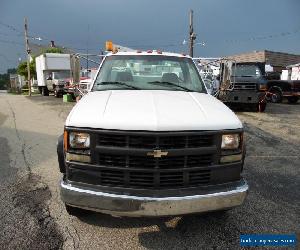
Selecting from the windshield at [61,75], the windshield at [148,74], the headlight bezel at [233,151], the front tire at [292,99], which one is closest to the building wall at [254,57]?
the front tire at [292,99]

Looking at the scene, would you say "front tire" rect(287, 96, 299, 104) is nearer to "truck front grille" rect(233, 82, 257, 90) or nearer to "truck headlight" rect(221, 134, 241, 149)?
"truck front grille" rect(233, 82, 257, 90)

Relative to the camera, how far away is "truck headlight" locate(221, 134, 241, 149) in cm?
334

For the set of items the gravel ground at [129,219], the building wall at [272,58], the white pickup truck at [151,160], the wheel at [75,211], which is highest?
the building wall at [272,58]

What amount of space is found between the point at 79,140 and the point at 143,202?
2.77 feet

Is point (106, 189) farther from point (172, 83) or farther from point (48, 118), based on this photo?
point (48, 118)

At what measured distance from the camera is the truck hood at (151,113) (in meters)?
3.15

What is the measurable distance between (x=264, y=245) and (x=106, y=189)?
176 centimetres

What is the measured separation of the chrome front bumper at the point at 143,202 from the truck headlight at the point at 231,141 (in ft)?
1.45

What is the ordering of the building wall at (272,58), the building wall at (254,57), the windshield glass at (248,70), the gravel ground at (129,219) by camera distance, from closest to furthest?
1. the gravel ground at (129,219)
2. the windshield glass at (248,70)
3. the building wall at (254,57)
4. the building wall at (272,58)

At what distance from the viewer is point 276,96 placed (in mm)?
20344

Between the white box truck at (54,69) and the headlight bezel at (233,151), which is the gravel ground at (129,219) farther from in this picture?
the white box truck at (54,69)

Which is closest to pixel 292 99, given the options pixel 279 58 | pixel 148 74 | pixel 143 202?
pixel 148 74

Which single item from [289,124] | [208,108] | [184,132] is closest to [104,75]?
[208,108]

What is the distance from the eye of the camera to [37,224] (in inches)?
153
